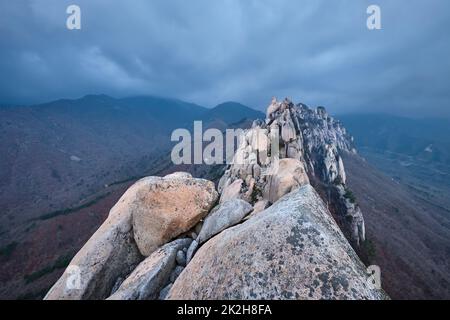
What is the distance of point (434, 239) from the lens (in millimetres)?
89688

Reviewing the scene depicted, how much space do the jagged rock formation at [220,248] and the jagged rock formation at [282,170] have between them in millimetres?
218

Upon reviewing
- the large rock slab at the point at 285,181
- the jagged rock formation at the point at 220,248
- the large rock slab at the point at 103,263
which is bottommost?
the large rock slab at the point at 103,263

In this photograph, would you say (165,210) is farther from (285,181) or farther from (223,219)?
(285,181)

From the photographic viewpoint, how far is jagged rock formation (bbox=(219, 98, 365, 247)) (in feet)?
59.1

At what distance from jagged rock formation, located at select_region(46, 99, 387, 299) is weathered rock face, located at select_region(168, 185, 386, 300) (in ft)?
0.08

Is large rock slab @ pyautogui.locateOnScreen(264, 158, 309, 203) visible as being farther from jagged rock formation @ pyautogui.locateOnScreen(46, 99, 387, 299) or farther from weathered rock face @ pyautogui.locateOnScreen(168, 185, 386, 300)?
weathered rock face @ pyautogui.locateOnScreen(168, 185, 386, 300)

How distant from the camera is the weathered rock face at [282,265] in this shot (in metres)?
6.00

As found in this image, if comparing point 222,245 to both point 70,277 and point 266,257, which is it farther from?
point 70,277

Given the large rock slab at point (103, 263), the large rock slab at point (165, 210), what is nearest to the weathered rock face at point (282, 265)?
the large rock slab at point (165, 210)

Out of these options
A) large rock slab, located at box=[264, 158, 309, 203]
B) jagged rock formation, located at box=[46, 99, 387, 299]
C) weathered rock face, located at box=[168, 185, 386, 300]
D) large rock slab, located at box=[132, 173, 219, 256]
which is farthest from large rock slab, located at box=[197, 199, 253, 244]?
large rock slab, located at box=[264, 158, 309, 203]

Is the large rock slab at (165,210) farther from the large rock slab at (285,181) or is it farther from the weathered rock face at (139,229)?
the large rock slab at (285,181)

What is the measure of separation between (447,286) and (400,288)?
15452 mm
